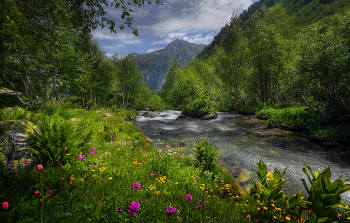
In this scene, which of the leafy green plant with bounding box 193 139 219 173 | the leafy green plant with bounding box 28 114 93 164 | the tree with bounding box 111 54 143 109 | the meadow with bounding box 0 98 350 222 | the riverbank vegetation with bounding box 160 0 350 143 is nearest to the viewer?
the meadow with bounding box 0 98 350 222

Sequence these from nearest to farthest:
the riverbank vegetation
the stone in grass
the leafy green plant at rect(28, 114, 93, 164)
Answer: the stone in grass → the leafy green plant at rect(28, 114, 93, 164) → the riverbank vegetation

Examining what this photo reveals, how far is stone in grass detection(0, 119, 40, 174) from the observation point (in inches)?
124

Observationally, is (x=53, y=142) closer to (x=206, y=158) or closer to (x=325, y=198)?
(x=206, y=158)

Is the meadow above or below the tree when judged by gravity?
below

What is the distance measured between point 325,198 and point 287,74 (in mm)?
15882

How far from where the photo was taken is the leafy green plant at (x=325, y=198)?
7.24ft

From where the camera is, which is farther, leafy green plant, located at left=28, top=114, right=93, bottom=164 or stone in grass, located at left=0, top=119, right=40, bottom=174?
leafy green plant, located at left=28, top=114, right=93, bottom=164

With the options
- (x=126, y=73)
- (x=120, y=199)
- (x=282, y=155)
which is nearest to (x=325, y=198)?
(x=120, y=199)

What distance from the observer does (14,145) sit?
345 cm

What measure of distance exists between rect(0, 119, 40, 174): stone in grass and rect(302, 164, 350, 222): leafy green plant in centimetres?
566

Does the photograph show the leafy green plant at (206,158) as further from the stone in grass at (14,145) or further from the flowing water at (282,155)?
the stone in grass at (14,145)

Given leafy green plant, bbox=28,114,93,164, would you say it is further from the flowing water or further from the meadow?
the flowing water

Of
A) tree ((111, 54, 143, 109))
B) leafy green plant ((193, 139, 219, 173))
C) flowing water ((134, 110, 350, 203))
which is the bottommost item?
flowing water ((134, 110, 350, 203))

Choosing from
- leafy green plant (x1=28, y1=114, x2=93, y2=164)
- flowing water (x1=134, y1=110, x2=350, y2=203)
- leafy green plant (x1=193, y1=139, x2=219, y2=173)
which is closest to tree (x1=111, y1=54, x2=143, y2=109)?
flowing water (x1=134, y1=110, x2=350, y2=203)
